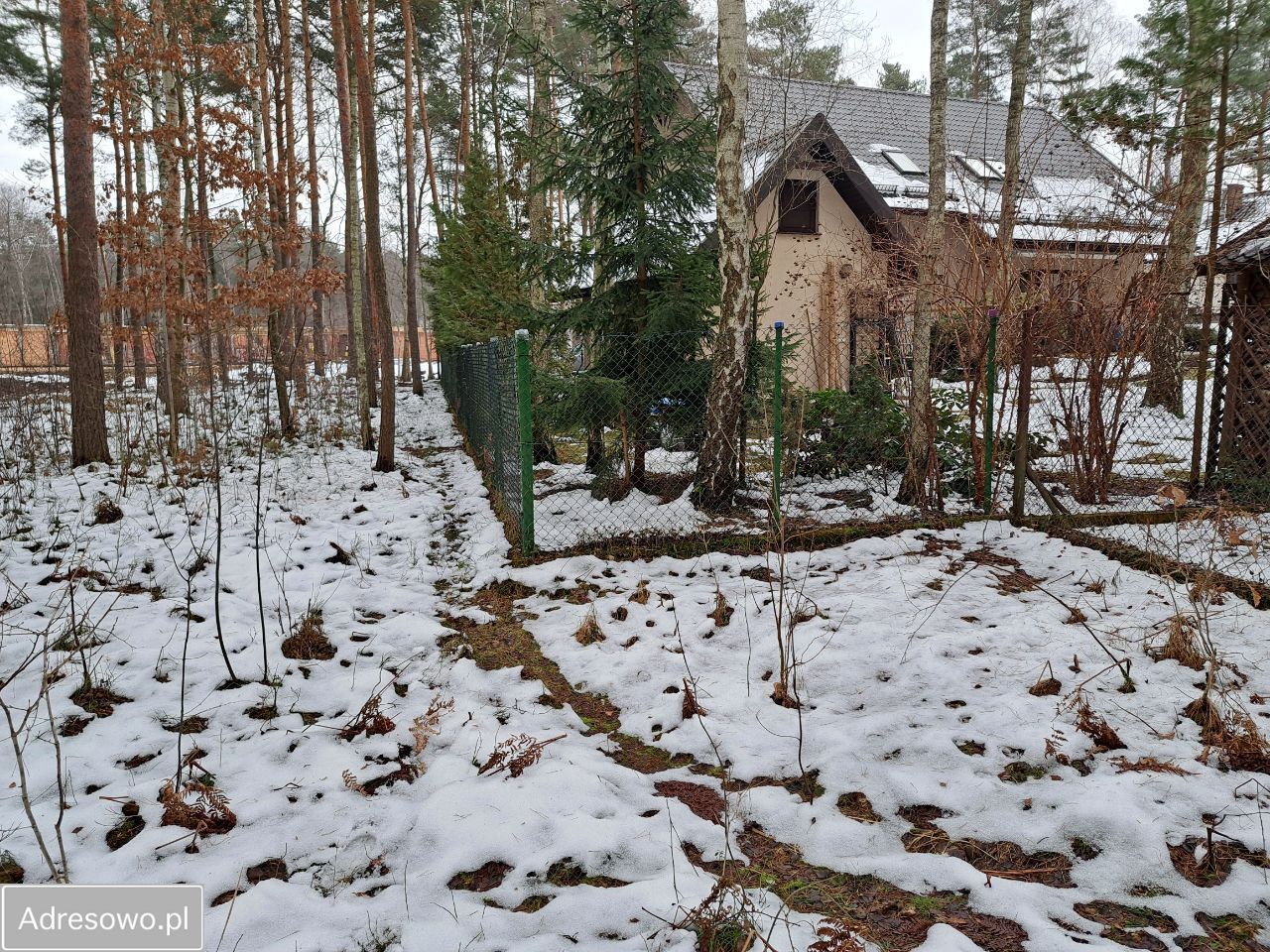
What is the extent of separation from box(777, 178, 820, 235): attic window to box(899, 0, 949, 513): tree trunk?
8.38 meters

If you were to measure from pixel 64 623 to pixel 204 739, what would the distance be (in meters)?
1.51

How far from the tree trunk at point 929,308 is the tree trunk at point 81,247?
8050 mm

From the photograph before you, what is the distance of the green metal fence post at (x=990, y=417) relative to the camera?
5.56 meters

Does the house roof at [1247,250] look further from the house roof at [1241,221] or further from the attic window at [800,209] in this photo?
the attic window at [800,209]

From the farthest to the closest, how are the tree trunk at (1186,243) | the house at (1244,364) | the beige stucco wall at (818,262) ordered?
1. the beige stucco wall at (818,262)
2. the tree trunk at (1186,243)
3. the house at (1244,364)

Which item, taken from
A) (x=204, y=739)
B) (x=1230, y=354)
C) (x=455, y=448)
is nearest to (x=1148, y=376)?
(x=1230, y=354)

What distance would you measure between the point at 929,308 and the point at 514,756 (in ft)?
16.7

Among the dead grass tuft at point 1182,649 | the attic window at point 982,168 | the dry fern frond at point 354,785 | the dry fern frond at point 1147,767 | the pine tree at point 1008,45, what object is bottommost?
the dry fern frond at point 354,785

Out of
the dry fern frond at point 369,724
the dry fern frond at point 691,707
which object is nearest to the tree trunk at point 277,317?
the dry fern frond at point 369,724

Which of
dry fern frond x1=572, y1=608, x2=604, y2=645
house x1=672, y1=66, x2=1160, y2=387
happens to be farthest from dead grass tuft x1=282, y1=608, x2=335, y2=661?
house x1=672, y1=66, x2=1160, y2=387

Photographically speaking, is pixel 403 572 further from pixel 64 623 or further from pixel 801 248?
pixel 801 248

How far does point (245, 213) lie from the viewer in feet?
28.6

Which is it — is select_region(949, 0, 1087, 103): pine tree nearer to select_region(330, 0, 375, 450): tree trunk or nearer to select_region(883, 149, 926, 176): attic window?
select_region(883, 149, 926, 176): attic window

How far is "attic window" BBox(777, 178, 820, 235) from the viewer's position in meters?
14.2
